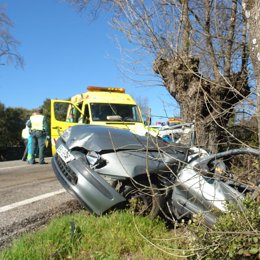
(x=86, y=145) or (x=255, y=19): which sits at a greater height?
(x=255, y=19)

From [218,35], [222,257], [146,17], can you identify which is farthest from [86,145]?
[218,35]

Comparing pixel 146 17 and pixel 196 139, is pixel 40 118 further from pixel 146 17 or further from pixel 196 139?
pixel 196 139

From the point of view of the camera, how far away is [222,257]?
3617mm

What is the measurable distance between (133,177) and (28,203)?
2.10 meters

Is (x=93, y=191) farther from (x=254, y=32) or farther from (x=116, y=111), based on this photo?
(x=116, y=111)

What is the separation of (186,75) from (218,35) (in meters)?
1.01

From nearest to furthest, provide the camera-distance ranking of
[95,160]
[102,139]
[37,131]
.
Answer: [95,160], [102,139], [37,131]

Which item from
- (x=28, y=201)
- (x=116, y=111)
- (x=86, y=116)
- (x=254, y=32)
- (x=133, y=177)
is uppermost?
(x=254, y=32)

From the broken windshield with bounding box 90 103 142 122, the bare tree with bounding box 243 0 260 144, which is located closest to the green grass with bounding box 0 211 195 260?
the bare tree with bounding box 243 0 260 144

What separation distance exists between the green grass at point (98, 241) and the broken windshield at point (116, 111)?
736 centimetres

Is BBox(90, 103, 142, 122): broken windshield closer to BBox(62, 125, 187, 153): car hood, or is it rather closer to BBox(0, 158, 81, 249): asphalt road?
BBox(0, 158, 81, 249): asphalt road

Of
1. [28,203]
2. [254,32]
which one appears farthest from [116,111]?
[254,32]

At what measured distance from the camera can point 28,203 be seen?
21.0ft

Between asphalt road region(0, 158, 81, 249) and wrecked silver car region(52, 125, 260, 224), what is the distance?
66 cm
